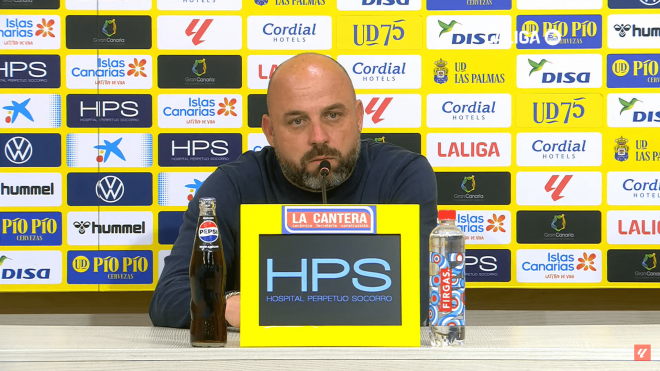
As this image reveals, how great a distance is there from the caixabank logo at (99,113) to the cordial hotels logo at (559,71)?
1.47 metres

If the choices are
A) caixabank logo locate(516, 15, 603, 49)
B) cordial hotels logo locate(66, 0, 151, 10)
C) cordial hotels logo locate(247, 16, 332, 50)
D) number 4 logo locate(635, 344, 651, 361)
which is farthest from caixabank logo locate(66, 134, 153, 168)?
number 4 logo locate(635, 344, 651, 361)

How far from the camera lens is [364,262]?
998 mm

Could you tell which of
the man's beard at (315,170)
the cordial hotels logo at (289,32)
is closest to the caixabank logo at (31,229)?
the cordial hotels logo at (289,32)

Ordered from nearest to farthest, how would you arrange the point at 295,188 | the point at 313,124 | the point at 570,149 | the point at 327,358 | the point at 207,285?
the point at 327,358
the point at 207,285
the point at 313,124
the point at 295,188
the point at 570,149

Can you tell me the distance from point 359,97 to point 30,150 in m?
1.26

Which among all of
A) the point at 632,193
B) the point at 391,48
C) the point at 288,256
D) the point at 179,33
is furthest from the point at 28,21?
the point at 632,193

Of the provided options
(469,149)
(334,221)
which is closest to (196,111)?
(469,149)

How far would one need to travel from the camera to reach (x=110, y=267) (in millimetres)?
2463

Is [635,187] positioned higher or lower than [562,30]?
lower

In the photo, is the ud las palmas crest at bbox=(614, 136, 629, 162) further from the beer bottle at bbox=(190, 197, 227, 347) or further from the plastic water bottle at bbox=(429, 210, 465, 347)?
the beer bottle at bbox=(190, 197, 227, 347)

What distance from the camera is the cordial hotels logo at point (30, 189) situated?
96.0 inches

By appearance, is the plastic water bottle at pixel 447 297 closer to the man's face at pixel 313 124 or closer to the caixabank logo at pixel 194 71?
the man's face at pixel 313 124

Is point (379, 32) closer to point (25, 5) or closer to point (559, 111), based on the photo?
point (559, 111)

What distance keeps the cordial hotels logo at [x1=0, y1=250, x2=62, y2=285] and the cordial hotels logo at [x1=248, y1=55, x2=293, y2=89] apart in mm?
984
